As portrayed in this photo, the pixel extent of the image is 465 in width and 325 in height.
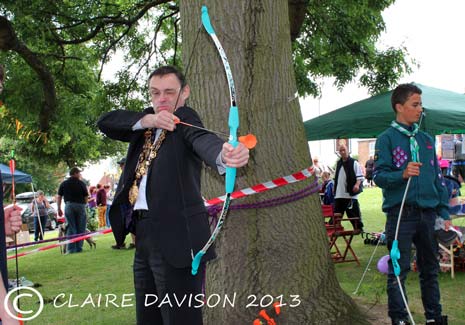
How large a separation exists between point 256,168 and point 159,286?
66.6 inches

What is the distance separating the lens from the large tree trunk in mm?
4090

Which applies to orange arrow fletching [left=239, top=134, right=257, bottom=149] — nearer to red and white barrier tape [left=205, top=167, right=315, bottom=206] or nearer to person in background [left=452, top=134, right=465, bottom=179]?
red and white barrier tape [left=205, top=167, right=315, bottom=206]

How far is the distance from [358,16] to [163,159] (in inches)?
345

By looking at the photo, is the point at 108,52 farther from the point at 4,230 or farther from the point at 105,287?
the point at 4,230

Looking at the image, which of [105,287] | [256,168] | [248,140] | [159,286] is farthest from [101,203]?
[248,140]

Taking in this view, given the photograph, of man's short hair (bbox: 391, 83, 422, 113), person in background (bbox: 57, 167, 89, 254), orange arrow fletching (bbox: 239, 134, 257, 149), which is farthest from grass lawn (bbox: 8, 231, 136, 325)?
orange arrow fletching (bbox: 239, 134, 257, 149)

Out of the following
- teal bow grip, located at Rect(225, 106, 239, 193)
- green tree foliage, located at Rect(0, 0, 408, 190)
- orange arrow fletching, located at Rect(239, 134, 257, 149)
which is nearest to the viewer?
orange arrow fletching, located at Rect(239, 134, 257, 149)

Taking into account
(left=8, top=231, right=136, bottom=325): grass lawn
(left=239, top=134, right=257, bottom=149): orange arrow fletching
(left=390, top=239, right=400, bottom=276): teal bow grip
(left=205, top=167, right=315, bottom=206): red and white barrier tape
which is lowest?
(left=8, top=231, right=136, bottom=325): grass lawn

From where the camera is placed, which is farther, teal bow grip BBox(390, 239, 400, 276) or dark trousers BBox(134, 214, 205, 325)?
teal bow grip BBox(390, 239, 400, 276)

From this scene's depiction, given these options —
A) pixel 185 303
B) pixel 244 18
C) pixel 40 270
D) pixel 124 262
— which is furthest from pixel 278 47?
pixel 40 270

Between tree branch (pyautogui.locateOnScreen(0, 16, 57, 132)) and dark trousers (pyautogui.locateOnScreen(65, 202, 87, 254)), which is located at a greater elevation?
tree branch (pyautogui.locateOnScreen(0, 16, 57, 132))

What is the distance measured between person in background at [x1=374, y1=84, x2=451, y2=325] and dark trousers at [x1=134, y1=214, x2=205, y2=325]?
1973 mm

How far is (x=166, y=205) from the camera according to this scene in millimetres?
2582

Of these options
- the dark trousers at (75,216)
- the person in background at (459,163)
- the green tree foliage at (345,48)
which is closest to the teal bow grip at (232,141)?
the green tree foliage at (345,48)
